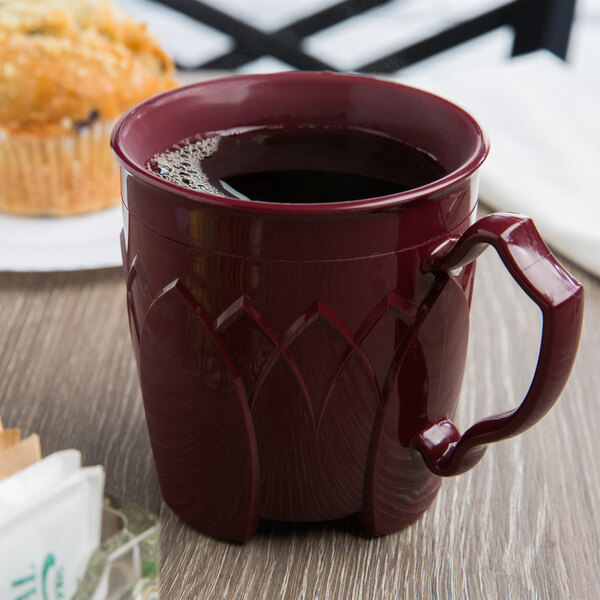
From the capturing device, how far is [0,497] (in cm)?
36

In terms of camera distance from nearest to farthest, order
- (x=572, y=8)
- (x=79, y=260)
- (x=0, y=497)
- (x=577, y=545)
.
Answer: (x=0, y=497) < (x=577, y=545) < (x=79, y=260) < (x=572, y=8)

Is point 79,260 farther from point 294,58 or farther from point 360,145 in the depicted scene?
point 294,58

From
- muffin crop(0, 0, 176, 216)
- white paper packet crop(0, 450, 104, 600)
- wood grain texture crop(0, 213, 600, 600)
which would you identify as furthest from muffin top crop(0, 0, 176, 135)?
white paper packet crop(0, 450, 104, 600)

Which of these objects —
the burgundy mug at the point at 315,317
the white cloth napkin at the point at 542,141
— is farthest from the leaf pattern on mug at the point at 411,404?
the white cloth napkin at the point at 542,141

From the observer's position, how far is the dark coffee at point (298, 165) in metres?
0.45

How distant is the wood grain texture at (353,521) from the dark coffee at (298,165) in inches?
7.4

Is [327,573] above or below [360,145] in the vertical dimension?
below

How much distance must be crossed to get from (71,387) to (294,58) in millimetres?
987

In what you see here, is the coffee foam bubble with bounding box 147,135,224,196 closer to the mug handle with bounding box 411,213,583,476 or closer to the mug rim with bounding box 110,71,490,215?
the mug rim with bounding box 110,71,490,215

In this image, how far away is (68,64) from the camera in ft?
2.48

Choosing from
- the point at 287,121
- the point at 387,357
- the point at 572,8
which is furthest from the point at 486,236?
the point at 572,8

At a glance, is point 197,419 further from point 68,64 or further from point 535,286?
point 68,64

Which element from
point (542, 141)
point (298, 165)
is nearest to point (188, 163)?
point (298, 165)

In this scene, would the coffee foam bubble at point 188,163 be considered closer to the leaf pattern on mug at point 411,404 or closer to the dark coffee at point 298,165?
the dark coffee at point 298,165
